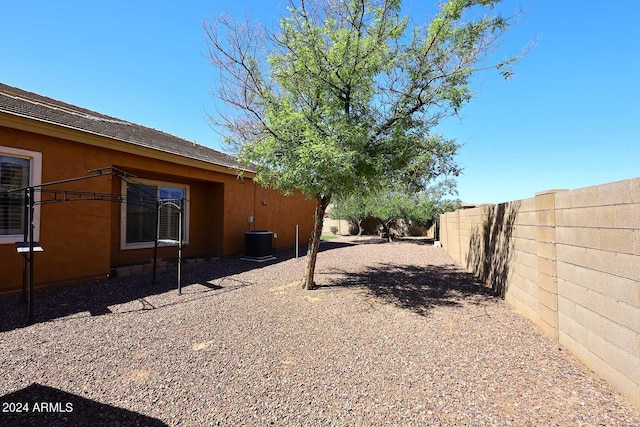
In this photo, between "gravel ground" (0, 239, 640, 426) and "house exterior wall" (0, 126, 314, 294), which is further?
"house exterior wall" (0, 126, 314, 294)

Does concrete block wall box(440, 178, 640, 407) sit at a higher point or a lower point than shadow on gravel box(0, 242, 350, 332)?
higher

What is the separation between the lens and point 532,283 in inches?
191

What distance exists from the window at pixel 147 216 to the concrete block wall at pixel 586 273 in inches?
321

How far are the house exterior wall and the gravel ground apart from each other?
2.48 ft

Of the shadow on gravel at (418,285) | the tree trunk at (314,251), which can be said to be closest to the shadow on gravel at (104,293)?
the tree trunk at (314,251)

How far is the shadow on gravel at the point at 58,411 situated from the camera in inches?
99.0

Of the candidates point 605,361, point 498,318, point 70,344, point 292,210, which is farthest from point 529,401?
point 292,210

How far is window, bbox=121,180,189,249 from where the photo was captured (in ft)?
29.3

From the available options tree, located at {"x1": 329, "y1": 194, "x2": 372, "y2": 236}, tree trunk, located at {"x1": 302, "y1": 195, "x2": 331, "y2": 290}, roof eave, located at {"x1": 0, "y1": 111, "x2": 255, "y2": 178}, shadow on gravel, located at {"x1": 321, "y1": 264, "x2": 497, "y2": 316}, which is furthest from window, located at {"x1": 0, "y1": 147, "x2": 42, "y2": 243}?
tree, located at {"x1": 329, "y1": 194, "x2": 372, "y2": 236}

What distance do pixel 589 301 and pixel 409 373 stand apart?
216 cm

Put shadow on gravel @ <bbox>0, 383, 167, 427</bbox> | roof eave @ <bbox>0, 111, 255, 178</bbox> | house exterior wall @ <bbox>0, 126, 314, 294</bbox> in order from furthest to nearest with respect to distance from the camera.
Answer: house exterior wall @ <bbox>0, 126, 314, 294</bbox> < roof eave @ <bbox>0, 111, 255, 178</bbox> < shadow on gravel @ <bbox>0, 383, 167, 427</bbox>

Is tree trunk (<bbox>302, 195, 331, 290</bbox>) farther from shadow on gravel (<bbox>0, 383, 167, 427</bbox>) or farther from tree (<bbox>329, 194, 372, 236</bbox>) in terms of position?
tree (<bbox>329, 194, 372, 236</bbox>)

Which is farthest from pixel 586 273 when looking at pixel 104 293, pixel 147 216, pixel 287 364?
pixel 147 216

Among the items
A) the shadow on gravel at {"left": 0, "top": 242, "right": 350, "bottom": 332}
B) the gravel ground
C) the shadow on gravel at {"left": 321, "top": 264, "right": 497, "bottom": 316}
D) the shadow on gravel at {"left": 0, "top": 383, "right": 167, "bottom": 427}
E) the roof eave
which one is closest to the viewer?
the shadow on gravel at {"left": 0, "top": 383, "right": 167, "bottom": 427}
